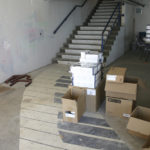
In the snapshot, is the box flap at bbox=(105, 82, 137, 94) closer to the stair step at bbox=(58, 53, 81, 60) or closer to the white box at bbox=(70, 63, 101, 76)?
the white box at bbox=(70, 63, 101, 76)

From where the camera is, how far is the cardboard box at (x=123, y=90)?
7.66ft

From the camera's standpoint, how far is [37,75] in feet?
14.6

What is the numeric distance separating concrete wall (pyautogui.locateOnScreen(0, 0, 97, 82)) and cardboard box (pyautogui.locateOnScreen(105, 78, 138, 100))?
2.57 metres

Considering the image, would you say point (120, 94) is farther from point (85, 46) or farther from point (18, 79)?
point (85, 46)

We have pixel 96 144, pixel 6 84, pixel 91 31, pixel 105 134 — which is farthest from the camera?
pixel 91 31

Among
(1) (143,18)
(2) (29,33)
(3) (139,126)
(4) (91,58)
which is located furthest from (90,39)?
(3) (139,126)

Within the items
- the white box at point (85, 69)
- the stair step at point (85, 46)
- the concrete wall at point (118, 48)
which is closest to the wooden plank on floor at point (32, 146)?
the white box at point (85, 69)

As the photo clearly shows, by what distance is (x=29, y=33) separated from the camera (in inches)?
179

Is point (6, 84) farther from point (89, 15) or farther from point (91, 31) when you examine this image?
point (89, 15)

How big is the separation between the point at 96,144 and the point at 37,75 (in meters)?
2.83

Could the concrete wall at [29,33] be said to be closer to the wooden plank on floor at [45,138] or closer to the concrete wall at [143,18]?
the wooden plank on floor at [45,138]

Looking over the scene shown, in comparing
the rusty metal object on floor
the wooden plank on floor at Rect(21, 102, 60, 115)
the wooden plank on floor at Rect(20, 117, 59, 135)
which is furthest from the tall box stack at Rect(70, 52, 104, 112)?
the rusty metal object on floor

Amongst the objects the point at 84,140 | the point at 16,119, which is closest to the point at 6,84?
the point at 16,119

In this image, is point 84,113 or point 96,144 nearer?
point 96,144
